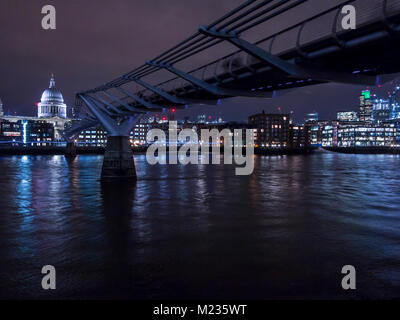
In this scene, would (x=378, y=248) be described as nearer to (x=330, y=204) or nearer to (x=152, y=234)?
(x=152, y=234)

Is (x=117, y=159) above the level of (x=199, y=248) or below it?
above

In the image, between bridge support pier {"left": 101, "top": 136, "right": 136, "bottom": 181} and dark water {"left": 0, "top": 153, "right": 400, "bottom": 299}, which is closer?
dark water {"left": 0, "top": 153, "right": 400, "bottom": 299}

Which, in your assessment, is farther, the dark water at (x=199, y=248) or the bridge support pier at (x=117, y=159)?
the bridge support pier at (x=117, y=159)

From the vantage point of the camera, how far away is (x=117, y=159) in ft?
118

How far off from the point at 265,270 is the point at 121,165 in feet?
91.5

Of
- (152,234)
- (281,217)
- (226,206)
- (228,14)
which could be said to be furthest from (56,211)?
(228,14)

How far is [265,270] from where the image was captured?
10188 millimetres

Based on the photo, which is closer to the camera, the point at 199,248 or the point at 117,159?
the point at 199,248

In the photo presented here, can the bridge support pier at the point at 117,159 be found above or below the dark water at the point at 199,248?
above

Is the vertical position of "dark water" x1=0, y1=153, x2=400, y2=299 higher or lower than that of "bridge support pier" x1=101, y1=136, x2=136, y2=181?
lower

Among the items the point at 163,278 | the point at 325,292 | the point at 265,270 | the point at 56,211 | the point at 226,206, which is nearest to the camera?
the point at 325,292

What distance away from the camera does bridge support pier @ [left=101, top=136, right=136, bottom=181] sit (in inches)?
1393

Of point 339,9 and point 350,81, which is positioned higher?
point 339,9

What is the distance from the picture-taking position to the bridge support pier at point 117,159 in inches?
1393
